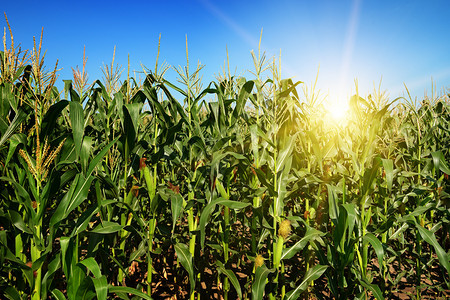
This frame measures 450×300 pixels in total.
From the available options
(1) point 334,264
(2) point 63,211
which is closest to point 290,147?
(1) point 334,264

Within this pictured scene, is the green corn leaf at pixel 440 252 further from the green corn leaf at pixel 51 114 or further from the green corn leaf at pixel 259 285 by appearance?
the green corn leaf at pixel 51 114

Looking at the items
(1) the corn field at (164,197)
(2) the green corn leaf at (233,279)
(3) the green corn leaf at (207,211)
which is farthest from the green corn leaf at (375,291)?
(3) the green corn leaf at (207,211)

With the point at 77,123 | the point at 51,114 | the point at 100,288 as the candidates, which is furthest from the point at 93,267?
the point at 51,114

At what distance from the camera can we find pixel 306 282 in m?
2.04

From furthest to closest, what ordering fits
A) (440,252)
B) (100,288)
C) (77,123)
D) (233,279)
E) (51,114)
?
(233,279)
(440,252)
(51,114)
(77,123)
(100,288)

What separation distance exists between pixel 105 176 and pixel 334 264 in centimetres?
191

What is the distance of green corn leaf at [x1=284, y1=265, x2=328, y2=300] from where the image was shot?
78.3 inches

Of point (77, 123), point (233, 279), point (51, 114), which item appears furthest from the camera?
point (233, 279)

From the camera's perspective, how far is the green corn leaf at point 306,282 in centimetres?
199

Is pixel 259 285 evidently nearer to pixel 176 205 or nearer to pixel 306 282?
pixel 306 282

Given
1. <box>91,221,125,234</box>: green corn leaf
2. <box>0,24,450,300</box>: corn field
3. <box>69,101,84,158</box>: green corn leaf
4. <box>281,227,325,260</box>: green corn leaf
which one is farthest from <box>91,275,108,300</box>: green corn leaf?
<box>281,227,325,260</box>: green corn leaf

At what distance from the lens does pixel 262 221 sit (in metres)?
2.09

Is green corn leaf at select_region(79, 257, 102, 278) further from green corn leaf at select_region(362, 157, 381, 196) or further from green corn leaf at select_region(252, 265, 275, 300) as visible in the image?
green corn leaf at select_region(362, 157, 381, 196)

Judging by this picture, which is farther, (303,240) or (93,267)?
(303,240)
